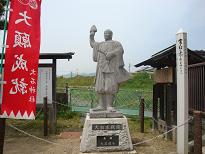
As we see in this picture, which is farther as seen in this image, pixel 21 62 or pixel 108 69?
pixel 108 69

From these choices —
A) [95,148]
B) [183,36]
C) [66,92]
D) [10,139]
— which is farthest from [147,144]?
[66,92]

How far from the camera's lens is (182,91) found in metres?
7.73

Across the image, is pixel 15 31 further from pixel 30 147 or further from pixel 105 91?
pixel 30 147

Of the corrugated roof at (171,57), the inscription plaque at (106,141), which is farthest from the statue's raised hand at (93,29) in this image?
the inscription plaque at (106,141)

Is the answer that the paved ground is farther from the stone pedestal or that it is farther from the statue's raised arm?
the statue's raised arm

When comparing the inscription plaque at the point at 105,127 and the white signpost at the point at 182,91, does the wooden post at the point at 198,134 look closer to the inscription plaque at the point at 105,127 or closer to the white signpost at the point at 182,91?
the white signpost at the point at 182,91

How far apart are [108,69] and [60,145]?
258 cm

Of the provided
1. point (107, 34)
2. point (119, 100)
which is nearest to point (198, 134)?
point (107, 34)

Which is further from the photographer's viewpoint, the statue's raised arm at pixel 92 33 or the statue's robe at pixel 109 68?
the statue's raised arm at pixel 92 33

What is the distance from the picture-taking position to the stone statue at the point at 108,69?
27.0 feet

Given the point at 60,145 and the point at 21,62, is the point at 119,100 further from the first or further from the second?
the point at 21,62

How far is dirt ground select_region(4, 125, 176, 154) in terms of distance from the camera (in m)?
8.25

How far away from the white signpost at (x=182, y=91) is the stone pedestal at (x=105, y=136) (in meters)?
1.24

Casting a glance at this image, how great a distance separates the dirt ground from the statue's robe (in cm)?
175
